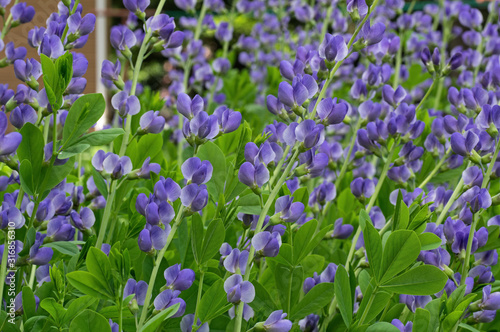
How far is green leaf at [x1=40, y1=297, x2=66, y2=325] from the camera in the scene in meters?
0.70

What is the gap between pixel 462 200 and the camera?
98 cm

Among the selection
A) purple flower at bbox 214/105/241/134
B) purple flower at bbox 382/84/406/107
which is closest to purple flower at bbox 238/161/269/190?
purple flower at bbox 214/105/241/134

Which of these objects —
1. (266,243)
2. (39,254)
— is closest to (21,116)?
(39,254)

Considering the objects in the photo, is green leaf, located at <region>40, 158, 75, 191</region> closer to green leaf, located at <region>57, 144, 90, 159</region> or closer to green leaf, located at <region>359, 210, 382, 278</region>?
green leaf, located at <region>57, 144, 90, 159</region>

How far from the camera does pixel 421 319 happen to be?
0.76 m

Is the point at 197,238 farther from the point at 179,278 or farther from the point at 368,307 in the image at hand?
the point at 368,307

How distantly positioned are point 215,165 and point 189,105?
0.31 ft

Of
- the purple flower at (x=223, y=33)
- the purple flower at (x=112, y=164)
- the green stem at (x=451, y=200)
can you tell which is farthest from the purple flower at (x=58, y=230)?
the purple flower at (x=223, y=33)

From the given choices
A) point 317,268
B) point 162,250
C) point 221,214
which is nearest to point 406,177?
point 317,268

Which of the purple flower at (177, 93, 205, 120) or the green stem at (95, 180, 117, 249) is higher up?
the purple flower at (177, 93, 205, 120)

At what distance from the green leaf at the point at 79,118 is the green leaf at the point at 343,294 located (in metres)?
0.40

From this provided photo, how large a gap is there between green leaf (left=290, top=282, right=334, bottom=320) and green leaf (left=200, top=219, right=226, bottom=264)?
0.58 ft

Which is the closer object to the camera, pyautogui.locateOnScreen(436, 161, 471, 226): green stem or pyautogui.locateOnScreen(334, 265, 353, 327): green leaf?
pyautogui.locateOnScreen(334, 265, 353, 327): green leaf

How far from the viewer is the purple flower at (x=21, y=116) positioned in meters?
0.86
